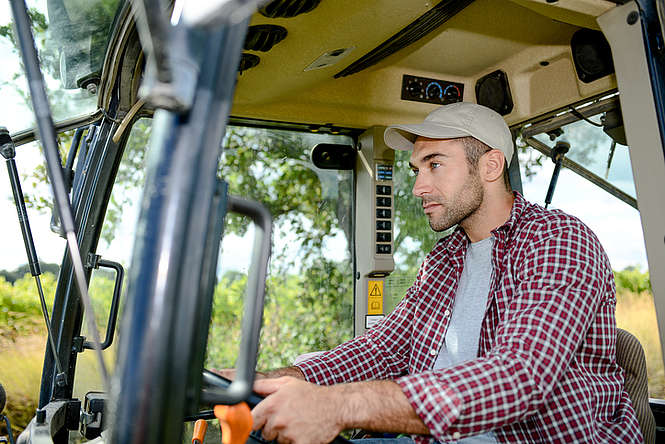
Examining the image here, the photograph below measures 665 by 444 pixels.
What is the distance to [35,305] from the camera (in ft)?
14.6

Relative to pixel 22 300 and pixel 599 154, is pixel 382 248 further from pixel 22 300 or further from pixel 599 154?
pixel 22 300

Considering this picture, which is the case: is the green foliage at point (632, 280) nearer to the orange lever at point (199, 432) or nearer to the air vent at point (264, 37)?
the air vent at point (264, 37)

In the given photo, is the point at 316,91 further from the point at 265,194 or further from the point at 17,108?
the point at 17,108

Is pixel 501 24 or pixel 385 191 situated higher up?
pixel 501 24

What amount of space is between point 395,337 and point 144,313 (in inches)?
62.1

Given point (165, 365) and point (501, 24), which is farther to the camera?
point (501, 24)

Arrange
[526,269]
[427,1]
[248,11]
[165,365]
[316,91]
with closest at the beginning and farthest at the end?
[165,365] → [248,11] → [526,269] → [427,1] → [316,91]

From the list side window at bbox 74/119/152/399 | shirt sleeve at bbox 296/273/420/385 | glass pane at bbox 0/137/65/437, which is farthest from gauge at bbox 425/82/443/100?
glass pane at bbox 0/137/65/437

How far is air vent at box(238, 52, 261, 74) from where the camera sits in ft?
7.32

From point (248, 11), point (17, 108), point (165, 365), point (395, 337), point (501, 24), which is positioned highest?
point (501, 24)

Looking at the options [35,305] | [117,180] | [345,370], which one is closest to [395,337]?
[345,370]

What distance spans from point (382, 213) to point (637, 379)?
4.94ft

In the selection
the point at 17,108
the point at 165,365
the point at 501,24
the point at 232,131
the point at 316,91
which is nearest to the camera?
the point at 165,365

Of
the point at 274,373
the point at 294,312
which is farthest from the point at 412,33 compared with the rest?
the point at 294,312
